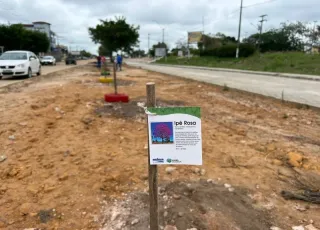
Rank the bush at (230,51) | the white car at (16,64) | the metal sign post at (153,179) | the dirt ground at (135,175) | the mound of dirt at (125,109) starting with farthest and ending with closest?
the bush at (230,51) → the white car at (16,64) → the mound of dirt at (125,109) → the dirt ground at (135,175) → the metal sign post at (153,179)

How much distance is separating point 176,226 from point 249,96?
25.7ft

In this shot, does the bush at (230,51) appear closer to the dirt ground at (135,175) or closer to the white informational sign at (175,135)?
the dirt ground at (135,175)

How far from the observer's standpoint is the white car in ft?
47.8

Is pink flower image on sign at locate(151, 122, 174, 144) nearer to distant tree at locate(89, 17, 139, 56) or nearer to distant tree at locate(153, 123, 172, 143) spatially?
distant tree at locate(153, 123, 172, 143)

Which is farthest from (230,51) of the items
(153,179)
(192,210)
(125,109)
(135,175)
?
(153,179)

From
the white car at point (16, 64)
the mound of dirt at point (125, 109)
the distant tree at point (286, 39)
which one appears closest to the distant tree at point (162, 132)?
the mound of dirt at point (125, 109)

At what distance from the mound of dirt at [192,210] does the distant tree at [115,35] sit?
4045cm

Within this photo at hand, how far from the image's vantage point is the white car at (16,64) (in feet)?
47.8

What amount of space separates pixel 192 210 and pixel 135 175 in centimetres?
98

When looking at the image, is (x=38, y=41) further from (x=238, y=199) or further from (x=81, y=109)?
(x=238, y=199)

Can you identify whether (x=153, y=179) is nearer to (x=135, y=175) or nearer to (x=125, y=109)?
(x=135, y=175)

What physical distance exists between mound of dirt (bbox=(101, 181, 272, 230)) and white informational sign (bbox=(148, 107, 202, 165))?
0.90 m

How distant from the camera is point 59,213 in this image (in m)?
2.93

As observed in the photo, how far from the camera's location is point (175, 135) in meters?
2.12
